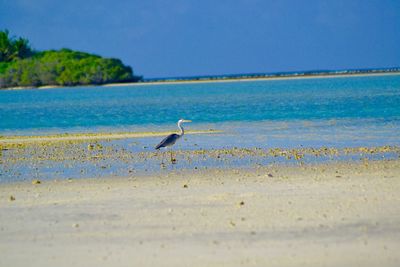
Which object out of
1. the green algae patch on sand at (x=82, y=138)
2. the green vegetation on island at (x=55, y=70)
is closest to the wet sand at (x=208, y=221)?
the green algae patch on sand at (x=82, y=138)

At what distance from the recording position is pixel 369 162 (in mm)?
17219

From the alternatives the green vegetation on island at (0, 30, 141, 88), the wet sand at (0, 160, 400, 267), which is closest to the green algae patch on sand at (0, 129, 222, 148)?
the wet sand at (0, 160, 400, 267)

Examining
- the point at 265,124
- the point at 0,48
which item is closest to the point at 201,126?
the point at 265,124

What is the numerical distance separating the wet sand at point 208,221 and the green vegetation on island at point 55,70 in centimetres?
13483

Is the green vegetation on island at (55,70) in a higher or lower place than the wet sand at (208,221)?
higher

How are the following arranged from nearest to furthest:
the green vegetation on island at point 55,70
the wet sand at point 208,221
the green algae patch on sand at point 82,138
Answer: the wet sand at point 208,221, the green algae patch on sand at point 82,138, the green vegetation on island at point 55,70

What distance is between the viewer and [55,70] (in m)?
151

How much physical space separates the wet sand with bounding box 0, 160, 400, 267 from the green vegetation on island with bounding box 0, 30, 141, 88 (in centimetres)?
13483

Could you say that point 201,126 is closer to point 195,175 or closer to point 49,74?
point 195,175

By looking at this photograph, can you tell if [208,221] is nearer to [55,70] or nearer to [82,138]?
[82,138]

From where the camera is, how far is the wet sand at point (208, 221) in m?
9.29

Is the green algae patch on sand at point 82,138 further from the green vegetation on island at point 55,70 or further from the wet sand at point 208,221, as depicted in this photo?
the green vegetation on island at point 55,70

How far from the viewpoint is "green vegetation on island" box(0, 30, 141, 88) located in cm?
14788

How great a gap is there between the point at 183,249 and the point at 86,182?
20.2 ft
